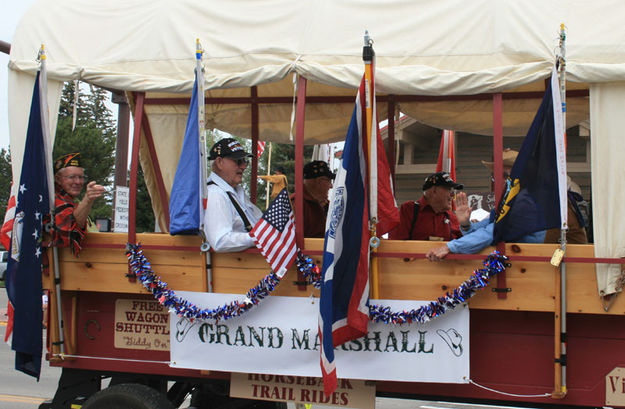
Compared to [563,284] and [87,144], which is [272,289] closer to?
[563,284]

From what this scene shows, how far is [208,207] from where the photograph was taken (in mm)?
4332

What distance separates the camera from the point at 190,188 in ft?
13.7

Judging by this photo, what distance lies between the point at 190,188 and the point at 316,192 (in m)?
2.00

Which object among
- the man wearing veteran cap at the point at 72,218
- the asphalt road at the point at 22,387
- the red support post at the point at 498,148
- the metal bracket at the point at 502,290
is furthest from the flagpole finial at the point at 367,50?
the asphalt road at the point at 22,387

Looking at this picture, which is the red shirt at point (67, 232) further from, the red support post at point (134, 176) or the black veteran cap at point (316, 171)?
the black veteran cap at point (316, 171)

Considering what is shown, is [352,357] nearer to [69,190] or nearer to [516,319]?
[516,319]

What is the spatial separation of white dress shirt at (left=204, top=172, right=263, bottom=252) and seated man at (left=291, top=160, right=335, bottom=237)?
120cm

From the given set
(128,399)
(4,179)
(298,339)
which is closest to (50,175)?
(128,399)

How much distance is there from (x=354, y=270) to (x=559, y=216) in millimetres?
1172

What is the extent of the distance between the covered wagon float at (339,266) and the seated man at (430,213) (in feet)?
5.32

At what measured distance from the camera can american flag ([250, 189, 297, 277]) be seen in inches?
156

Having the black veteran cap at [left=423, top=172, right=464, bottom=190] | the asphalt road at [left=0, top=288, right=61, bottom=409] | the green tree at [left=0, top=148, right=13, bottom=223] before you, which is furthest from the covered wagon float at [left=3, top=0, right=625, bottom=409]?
the green tree at [left=0, top=148, right=13, bottom=223]

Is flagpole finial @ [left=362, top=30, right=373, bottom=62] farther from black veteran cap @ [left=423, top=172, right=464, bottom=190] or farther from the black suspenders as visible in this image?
black veteran cap @ [left=423, top=172, right=464, bottom=190]

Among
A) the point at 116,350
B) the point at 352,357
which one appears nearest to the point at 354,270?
the point at 352,357
